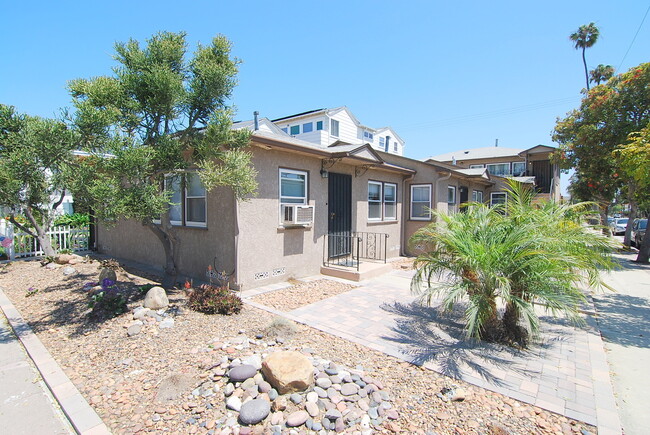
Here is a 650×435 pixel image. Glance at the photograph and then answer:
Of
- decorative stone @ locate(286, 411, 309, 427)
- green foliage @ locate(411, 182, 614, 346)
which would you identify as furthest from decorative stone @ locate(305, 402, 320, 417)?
green foliage @ locate(411, 182, 614, 346)

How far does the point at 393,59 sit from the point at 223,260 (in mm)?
12040

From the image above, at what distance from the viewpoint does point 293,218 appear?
23.6 feet

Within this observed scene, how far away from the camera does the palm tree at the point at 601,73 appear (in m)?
27.7

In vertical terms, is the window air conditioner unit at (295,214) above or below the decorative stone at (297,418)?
above

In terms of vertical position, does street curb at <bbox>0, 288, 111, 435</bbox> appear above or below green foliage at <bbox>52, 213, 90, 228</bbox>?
below

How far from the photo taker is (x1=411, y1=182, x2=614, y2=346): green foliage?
3.88 m

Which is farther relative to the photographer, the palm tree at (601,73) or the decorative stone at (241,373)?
the palm tree at (601,73)

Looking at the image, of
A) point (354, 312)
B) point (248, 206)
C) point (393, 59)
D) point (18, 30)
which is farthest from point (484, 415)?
point (393, 59)

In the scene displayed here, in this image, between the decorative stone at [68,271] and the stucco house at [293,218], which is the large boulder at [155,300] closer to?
the stucco house at [293,218]

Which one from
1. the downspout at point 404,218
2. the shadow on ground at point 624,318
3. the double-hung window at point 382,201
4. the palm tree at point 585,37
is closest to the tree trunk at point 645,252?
the shadow on ground at point 624,318

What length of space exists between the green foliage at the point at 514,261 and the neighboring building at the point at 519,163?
54.2 ft

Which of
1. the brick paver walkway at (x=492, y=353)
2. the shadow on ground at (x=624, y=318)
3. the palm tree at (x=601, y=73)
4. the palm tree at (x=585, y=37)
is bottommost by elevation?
the shadow on ground at (x=624, y=318)

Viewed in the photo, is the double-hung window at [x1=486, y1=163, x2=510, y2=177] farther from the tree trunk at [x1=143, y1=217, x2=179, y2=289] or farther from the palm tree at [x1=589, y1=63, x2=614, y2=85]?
the tree trunk at [x1=143, y1=217, x2=179, y2=289]

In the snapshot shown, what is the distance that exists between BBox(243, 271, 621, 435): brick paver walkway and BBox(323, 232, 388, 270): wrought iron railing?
8.18ft
